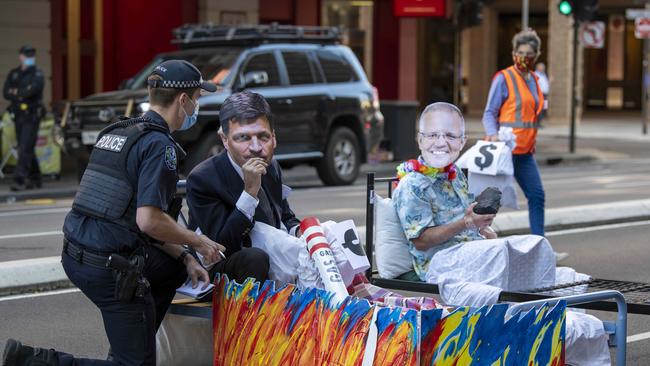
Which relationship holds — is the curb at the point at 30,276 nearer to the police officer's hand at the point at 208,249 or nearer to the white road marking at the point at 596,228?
the police officer's hand at the point at 208,249

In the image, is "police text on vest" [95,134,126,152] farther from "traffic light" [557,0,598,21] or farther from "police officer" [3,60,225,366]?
"traffic light" [557,0,598,21]

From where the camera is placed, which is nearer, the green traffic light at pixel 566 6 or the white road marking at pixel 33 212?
the white road marking at pixel 33 212

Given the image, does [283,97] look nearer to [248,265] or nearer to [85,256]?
[248,265]

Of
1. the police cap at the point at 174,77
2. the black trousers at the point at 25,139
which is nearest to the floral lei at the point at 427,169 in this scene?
the police cap at the point at 174,77

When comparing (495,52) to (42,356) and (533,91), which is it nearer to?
(533,91)

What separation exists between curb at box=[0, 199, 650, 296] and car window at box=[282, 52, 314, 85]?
228 inches

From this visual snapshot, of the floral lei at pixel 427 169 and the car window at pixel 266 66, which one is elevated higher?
the car window at pixel 266 66

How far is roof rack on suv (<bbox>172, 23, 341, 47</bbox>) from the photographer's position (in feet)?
61.0

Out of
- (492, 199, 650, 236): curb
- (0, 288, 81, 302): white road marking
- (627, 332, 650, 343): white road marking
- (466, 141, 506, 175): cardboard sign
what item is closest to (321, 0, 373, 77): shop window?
(492, 199, 650, 236): curb

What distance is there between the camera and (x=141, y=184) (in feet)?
17.9

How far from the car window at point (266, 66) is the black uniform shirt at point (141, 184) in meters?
→ 12.7

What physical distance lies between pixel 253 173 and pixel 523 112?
516 centimetres

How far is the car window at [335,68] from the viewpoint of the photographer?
19.3 m

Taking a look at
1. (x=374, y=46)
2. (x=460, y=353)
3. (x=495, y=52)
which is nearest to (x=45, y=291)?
(x=460, y=353)
